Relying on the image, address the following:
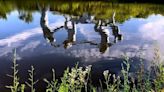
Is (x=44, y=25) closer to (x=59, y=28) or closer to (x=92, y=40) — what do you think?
(x=59, y=28)

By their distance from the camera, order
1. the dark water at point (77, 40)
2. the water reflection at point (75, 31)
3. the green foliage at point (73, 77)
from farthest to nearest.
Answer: the water reflection at point (75, 31) → the dark water at point (77, 40) → the green foliage at point (73, 77)

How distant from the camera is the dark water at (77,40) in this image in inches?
522

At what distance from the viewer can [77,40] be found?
57.7ft

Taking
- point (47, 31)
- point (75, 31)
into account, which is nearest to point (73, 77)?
point (75, 31)

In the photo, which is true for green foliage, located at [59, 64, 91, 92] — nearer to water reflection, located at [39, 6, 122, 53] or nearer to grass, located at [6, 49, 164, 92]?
grass, located at [6, 49, 164, 92]

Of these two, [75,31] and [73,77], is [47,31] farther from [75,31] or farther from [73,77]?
[73,77]

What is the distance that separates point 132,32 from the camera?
62.8 feet

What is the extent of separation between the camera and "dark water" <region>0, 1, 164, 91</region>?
13250mm

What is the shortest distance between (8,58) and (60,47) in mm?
2460

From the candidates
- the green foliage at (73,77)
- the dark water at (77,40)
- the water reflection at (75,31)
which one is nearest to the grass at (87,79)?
the green foliage at (73,77)

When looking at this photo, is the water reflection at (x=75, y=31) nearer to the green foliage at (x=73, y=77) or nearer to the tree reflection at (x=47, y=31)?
the tree reflection at (x=47, y=31)

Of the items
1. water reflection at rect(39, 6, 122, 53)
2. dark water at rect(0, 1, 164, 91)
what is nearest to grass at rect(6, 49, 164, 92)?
dark water at rect(0, 1, 164, 91)

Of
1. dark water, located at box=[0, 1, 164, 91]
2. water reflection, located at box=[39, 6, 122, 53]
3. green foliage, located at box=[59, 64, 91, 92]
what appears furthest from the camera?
water reflection, located at box=[39, 6, 122, 53]

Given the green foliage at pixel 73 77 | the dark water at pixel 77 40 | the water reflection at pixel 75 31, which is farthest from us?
the water reflection at pixel 75 31
